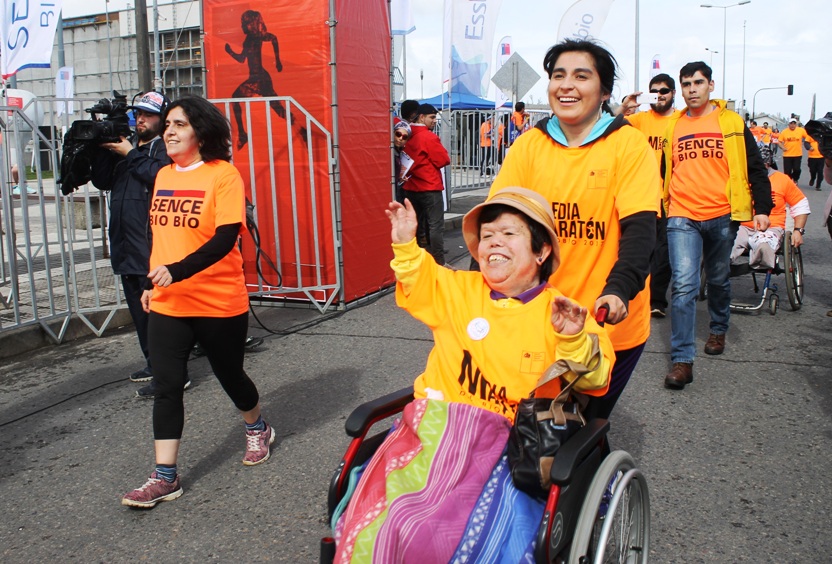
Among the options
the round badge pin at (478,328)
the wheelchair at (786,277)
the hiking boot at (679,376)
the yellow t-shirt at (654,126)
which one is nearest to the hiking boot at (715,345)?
the hiking boot at (679,376)

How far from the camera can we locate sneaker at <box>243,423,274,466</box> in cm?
402

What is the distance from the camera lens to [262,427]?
4.07 meters

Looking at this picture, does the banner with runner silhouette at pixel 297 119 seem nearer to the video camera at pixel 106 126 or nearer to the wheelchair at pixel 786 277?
the video camera at pixel 106 126

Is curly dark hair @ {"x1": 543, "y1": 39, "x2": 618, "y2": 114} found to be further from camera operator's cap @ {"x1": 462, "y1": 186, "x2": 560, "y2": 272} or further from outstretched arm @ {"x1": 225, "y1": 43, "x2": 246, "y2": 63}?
outstretched arm @ {"x1": 225, "y1": 43, "x2": 246, "y2": 63}

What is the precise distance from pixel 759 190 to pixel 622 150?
298 cm

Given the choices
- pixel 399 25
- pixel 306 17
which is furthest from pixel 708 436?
pixel 399 25

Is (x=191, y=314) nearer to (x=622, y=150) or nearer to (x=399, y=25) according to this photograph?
(x=622, y=150)

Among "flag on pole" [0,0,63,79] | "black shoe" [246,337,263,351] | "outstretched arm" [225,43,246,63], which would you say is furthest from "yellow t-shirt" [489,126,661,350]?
"flag on pole" [0,0,63,79]

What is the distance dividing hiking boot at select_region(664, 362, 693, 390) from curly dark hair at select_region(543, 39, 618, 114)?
2.70m

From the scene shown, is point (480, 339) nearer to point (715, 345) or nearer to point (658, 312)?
point (715, 345)

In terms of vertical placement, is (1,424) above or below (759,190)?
below

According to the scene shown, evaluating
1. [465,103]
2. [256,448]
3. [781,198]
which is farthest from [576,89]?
[465,103]

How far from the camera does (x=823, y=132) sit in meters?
5.57

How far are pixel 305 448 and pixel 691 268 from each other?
9.10 feet
